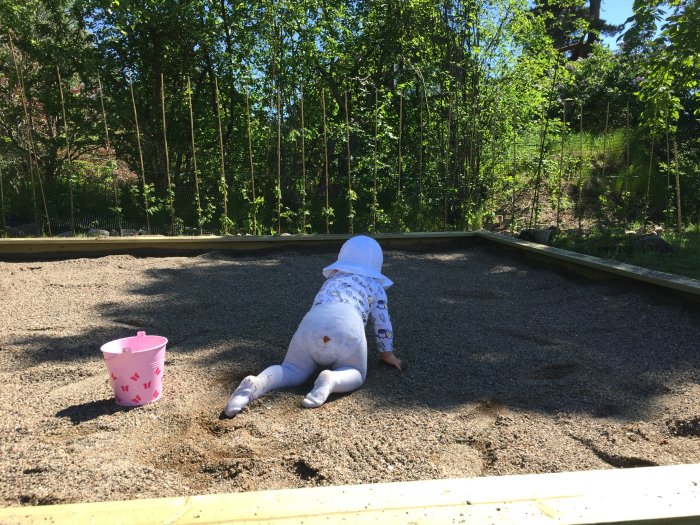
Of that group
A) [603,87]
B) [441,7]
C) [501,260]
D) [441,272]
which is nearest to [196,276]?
[441,272]

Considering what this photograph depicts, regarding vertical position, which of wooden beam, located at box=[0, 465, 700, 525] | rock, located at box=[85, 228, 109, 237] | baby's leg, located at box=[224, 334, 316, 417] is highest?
rock, located at box=[85, 228, 109, 237]

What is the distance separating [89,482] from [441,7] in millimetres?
6760

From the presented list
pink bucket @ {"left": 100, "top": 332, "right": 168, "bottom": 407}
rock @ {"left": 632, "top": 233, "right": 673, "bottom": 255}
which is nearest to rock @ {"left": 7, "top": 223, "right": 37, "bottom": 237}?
pink bucket @ {"left": 100, "top": 332, "right": 168, "bottom": 407}

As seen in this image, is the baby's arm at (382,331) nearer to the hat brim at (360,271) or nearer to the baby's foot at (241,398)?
the hat brim at (360,271)

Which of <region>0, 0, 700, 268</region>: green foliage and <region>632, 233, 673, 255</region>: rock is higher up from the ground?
<region>0, 0, 700, 268</region>: green foliage

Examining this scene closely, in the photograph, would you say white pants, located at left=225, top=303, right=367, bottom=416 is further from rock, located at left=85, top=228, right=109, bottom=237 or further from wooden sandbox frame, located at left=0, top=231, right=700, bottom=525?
rock, located at left=85, top=228, right=109, bottom=237

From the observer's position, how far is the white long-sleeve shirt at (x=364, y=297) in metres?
2.62

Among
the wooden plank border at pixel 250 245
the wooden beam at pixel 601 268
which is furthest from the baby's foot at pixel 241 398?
the wooden plank border at pixel 250 245

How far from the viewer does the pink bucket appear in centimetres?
218

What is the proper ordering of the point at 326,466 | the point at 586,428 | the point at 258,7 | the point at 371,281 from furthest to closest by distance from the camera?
the point at 258,7 → the point at 371,281 → the point at 586,428 → the point at 326,466

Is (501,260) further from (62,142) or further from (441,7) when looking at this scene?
(62,142)

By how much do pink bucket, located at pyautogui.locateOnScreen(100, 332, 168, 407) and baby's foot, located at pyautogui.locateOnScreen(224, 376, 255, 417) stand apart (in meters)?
0.33

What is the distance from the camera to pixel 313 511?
4.28 ft

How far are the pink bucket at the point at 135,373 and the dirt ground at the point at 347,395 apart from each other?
55 mm
